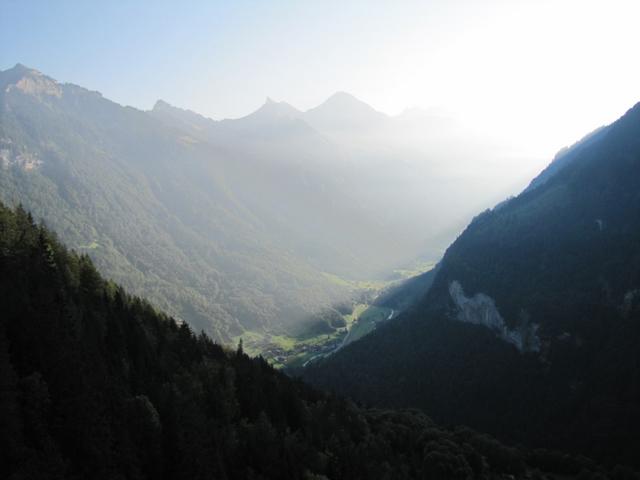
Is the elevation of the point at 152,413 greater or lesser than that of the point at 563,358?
greater

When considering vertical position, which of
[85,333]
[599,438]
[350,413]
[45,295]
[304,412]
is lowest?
[599,438]

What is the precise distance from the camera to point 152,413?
5572cm

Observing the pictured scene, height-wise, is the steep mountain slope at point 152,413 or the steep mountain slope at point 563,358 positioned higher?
the steep mountain slope at point 152,413

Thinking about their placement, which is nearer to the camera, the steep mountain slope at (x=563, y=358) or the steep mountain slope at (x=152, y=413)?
the steep mountain slope at (x=152, y=413)

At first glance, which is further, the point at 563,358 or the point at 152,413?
the point at 563,358

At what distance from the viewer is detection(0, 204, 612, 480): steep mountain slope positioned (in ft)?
143

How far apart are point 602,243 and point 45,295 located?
613 ft

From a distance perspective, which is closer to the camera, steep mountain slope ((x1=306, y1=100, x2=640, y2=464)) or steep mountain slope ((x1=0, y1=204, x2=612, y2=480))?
steep mountain slope ((x1=0, y1=204, x2=612, y2=480))

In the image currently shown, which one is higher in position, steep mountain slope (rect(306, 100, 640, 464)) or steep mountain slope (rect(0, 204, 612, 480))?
steep mountain slope (rect(0, 204, 612, 480))

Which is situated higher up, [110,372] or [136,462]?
[110,372]

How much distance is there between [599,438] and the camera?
12444 centimetres

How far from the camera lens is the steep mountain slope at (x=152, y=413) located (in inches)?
1715

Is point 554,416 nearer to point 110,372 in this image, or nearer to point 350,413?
point 350,413

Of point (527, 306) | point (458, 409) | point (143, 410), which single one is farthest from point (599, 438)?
point (143, 410)
